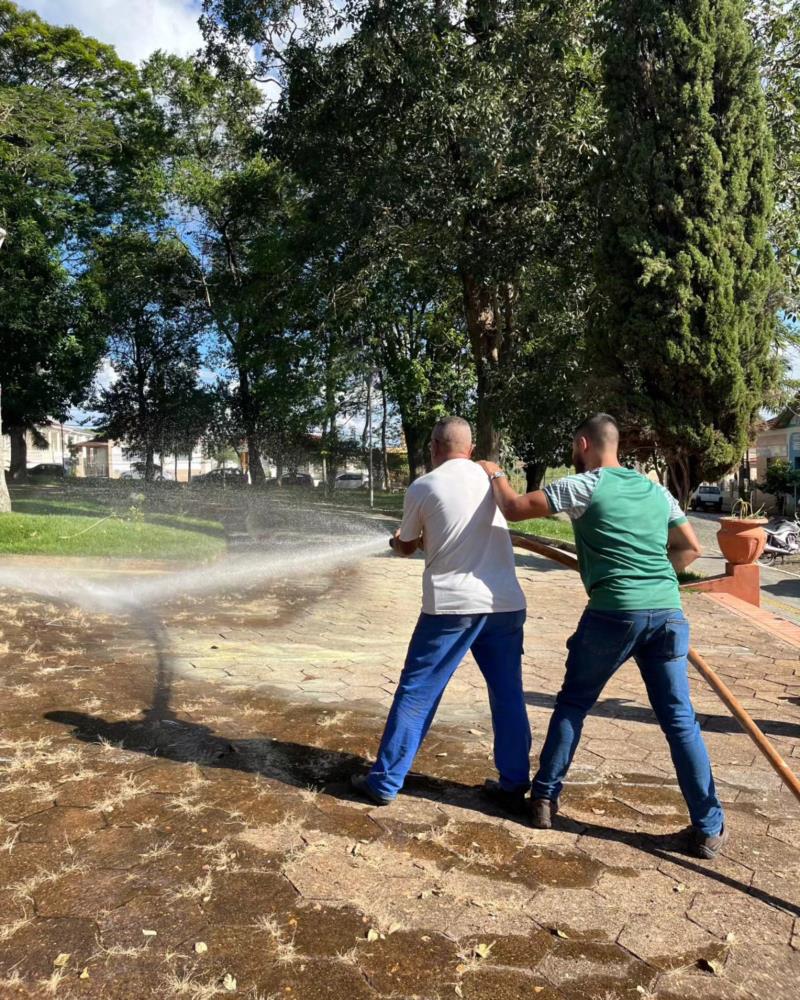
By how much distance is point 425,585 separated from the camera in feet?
11.0

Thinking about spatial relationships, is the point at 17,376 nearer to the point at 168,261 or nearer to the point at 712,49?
the point at 168,261

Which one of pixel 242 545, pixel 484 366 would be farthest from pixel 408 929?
pixel 484 366

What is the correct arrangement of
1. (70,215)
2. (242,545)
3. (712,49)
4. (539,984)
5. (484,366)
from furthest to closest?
1. (70,215)
2. (484,366)
3. (242,545)
4. (712,49)
5. (539,984)

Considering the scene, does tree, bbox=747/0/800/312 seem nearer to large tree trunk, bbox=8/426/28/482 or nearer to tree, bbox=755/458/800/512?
tree, bbox=755/458/800/512

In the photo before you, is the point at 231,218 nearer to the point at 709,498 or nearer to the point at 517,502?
the point at 709,498

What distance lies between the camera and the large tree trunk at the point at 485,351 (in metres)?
16.6

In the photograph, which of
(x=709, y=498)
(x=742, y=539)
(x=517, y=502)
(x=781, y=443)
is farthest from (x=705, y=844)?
(x=781, y=443)

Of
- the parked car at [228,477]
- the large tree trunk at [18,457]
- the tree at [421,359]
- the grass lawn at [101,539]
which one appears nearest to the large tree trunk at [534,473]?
the tree at [421,359]

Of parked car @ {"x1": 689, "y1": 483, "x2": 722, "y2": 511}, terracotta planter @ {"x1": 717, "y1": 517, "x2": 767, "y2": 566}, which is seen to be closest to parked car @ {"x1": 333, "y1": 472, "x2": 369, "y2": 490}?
parked car @ {"x1": 689, "y1": 483, "x2": 722, "y2": 511}

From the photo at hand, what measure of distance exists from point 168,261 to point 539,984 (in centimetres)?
3305

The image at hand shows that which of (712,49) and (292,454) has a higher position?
(712,49)

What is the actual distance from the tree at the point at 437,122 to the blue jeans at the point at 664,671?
37.1 feet

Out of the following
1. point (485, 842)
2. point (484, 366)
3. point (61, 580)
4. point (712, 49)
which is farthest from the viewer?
point (484, 366)

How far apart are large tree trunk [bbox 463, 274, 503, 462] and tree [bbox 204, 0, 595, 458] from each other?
0.15 m
